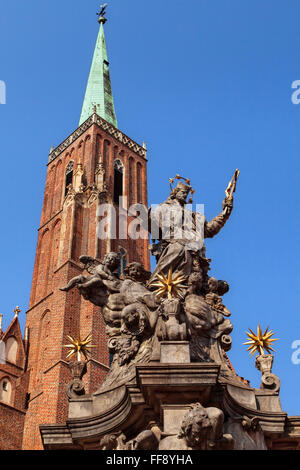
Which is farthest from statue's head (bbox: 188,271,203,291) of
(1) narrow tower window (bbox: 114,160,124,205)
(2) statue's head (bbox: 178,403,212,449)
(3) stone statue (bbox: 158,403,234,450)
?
(1) narrow tower window (bbox: 114,160,124,205)

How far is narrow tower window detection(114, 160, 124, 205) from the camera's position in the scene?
1561 inches

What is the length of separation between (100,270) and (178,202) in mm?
1815

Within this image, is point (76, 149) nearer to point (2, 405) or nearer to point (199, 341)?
point (2, 405)

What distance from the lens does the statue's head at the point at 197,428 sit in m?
5.39

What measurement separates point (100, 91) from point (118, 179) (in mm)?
9653

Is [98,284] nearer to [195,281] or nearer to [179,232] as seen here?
[195,281]

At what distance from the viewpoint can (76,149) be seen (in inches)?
1641

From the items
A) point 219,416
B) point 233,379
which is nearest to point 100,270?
point 233,379

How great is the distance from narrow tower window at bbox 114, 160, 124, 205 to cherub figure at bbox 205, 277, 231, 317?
31.0 metres

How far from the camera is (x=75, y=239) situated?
110 ft

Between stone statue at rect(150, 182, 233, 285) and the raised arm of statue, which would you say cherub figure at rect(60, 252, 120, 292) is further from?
the raised arm of statue

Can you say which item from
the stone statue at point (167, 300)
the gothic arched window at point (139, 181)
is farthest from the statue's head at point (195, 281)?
the gothic arched window at point (139, 181)

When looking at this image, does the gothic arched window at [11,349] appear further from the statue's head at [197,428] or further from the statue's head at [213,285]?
the statue's head at [197,428]

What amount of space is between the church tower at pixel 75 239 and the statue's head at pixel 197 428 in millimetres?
20146
